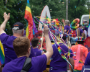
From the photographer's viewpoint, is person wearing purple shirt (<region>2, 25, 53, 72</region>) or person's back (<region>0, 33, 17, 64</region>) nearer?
person wearing purple shirt (<region>2, 25, 53, 72</region>)

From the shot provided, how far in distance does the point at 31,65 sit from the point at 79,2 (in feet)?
93.3

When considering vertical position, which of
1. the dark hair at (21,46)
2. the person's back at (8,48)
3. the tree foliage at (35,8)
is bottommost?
the person's back at (8,48)

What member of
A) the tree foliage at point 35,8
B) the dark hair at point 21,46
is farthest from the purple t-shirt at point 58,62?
the tree foliage at point 35,8

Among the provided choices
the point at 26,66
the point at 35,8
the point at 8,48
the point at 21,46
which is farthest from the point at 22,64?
the point at 35,8

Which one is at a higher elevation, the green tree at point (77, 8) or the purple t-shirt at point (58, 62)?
the green tree at point (77, 8)

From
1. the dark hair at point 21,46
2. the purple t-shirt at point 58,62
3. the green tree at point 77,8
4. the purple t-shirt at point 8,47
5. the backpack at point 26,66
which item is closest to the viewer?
the backpack at point 26,66

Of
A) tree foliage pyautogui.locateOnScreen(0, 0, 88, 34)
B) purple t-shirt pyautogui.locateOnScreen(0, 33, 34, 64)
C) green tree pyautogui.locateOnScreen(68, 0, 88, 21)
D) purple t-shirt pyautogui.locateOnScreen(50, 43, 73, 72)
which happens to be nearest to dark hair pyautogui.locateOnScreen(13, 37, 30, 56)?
purple t-shirt pyautogui.locateOnScreen(0, 33, 34, 64)

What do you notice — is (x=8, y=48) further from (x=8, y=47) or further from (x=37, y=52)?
(x=37, y=52)

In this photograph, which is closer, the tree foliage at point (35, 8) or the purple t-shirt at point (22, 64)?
the purple t-shirt at point (22, 64)

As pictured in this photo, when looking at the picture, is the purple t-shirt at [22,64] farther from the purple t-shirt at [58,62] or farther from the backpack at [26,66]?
the purple t-shirt at [58,62]

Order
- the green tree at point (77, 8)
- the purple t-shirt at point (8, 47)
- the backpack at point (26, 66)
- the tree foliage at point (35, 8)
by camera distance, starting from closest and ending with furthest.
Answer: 1. the backpack at point (26, 66)
2. the purple t-shirt at point (8, 47)
3. the tree foliage at point (35, 8)
4. the green tree at point (77, 8)

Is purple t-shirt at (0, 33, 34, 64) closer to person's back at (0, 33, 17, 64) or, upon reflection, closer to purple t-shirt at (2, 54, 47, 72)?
person's back at (0, 33, 17, 64)

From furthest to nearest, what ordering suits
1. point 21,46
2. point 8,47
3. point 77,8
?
point 77,8 → point 8,47 → point 21,46

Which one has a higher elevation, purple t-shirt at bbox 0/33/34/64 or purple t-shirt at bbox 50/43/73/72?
purple t-shirt at bbox 0/33/34/64
